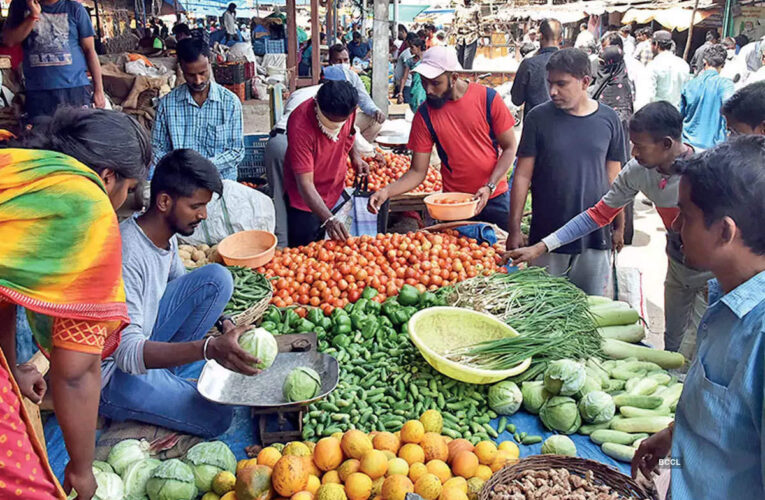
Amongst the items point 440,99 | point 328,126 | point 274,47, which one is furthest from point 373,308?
point 274,47

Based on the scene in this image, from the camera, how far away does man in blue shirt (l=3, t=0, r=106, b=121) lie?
5.00 metres

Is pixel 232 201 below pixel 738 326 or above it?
below

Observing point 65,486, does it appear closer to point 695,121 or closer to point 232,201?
point 232,201

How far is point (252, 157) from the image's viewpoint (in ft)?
20.1

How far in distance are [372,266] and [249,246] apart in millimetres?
914

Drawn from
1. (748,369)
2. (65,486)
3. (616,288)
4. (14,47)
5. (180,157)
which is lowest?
(616,288)

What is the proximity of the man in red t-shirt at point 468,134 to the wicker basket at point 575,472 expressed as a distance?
2.35 meters

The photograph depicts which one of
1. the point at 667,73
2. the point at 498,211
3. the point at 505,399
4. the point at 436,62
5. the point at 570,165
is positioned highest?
the point at 436,62

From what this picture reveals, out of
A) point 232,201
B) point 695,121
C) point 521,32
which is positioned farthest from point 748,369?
point 521,32

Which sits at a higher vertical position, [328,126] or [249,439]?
[328,126]

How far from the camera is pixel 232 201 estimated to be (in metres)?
4.19

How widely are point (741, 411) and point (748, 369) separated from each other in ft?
0.37

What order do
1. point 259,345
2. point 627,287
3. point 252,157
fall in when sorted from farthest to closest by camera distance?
point 252,157 → point 627,287 → point 259,345

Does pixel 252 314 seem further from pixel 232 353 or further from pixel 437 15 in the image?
pixel 437 15
